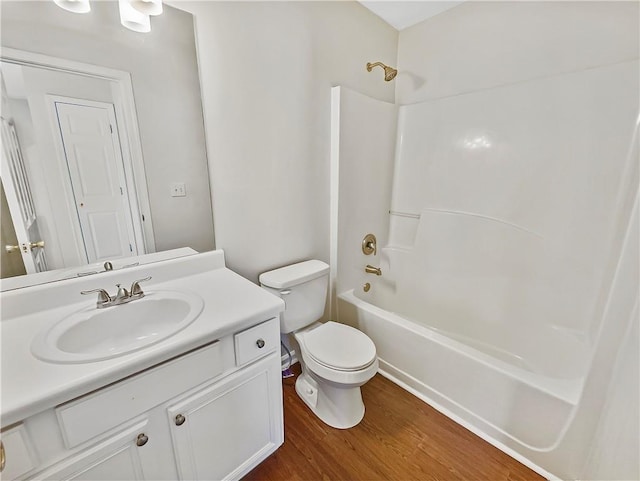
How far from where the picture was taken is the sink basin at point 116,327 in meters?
0.74

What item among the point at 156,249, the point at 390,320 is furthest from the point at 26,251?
the point at 390,320

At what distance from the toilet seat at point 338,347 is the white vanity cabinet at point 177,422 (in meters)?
0.28

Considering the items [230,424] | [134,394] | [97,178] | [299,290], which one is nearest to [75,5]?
[97,178]

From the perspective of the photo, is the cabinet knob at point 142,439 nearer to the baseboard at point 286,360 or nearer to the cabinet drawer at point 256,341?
the cabinet drawer at point 256,341

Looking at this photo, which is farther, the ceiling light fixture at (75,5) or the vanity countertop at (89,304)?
the ceiling light fixture at (75,5)

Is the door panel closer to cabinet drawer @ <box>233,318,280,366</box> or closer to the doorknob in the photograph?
the doorknob

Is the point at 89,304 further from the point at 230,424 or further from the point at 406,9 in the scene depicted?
the point at 406,9

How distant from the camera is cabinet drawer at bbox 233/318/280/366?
956 mm

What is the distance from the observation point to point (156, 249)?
1.20 m

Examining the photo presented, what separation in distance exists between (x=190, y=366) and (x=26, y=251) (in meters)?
0.71

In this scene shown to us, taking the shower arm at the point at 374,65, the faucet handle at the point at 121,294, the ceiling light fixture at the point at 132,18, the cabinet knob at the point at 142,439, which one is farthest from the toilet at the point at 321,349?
the shower arm at the point at 374,65

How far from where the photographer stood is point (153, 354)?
2.40 feet

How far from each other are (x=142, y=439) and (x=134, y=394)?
16cm

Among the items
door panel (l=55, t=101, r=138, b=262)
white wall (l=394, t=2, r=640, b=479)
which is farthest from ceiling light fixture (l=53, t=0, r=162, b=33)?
white wall (l=394, t=2, r=640, b=479)
